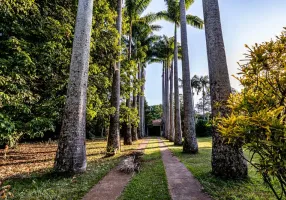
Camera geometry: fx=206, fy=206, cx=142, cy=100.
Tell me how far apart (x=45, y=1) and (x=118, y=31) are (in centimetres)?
442

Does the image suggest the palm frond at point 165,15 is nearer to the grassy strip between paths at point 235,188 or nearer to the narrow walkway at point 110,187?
the narrow walkway at point 110,187

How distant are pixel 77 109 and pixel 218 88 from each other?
14.9ft

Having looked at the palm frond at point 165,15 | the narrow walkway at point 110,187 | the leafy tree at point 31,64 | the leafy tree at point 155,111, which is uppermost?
the palm frond at point 165,15

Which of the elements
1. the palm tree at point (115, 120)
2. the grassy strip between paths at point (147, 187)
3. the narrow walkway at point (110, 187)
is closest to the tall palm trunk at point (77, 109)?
the narrow walkway at point (110, 187)

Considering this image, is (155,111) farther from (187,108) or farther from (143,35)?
(187,108)

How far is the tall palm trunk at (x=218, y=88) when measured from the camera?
575cm

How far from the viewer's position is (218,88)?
6160 mm

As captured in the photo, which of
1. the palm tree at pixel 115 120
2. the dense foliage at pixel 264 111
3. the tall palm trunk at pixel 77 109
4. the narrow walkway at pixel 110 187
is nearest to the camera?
the dense foliage at pixel 264 111

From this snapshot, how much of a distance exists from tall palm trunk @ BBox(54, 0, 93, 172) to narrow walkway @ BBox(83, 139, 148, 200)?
1.10 meters

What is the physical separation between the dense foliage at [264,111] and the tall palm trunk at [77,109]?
209 inches

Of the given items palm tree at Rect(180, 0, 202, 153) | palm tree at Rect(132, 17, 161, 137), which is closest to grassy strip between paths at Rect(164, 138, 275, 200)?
palm tree at Rect(180, 0, 202, 153)

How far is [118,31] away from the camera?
12789mm

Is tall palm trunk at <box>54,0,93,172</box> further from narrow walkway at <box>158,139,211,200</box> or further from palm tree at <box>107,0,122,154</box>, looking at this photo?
palm tree at <box>107,0,122,154</box>

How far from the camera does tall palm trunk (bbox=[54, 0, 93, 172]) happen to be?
6609 millimetres
